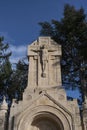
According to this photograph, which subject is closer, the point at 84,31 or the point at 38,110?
the point at 38,110

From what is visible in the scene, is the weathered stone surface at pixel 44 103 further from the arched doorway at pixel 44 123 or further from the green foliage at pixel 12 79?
the green foliage at pixel 12 79

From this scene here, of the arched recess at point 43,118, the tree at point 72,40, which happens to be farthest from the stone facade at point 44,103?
the tree at point 72,40

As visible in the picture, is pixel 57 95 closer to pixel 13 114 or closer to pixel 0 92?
pixel 13 114

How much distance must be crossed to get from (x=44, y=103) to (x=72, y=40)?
9497mm

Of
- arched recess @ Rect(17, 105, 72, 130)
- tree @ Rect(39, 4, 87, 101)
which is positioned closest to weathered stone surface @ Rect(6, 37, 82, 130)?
arched recess @ Rect(17, 105, 72, 130)

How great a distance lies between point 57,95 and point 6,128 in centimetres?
377

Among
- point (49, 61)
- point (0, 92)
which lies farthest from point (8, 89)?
point (49, 61)

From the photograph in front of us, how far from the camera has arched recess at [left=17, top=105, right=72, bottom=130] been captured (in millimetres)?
15344

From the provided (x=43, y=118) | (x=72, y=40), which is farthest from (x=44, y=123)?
(x=72, y=40)

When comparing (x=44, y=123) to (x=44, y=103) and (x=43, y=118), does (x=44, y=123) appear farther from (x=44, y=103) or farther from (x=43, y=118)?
(x=44, y=103)

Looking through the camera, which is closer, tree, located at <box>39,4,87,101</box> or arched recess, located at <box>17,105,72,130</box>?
arched recess, located at <box>17,105,72,130</box>

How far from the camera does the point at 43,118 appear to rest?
16391mm

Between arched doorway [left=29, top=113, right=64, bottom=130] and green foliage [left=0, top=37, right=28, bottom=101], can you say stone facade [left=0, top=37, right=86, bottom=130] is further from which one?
green foliage [left=0, top=37, right=28, bottom=101]

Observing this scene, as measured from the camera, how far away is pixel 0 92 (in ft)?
85.9
